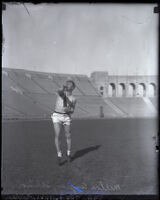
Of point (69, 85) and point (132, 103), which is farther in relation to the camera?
point (132, 103)

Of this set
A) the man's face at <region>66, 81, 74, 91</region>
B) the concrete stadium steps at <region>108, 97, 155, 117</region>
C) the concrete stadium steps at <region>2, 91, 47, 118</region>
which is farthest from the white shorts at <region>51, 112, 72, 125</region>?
the concrete stadium steps at <region>108, 97, 155, 117</region>

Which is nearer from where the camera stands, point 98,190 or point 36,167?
point 98,190

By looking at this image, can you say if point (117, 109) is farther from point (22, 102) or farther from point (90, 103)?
point (22, 102)

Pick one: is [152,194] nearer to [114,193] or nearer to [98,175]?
[114,193]

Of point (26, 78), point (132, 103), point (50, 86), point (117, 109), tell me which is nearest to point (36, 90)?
point (26, 78)

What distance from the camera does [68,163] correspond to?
3.90m

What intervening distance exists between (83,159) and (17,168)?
1496 millimetres

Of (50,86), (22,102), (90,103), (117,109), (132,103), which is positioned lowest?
(117,109)

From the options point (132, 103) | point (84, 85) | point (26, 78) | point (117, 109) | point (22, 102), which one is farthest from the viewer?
point (132, 103)

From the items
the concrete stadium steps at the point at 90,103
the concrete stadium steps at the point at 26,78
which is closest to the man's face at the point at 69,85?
the concrete stadium steps at the point at 26,78

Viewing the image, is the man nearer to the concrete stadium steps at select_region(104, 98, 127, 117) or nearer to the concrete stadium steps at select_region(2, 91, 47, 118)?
the concrete stadium steps at select_region(2, 91, 47, 118)

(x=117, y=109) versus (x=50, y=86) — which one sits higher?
(x=50, y=86)

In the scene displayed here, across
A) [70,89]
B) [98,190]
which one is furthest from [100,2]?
[98,190]

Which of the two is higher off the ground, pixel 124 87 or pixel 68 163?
pixel 124 87
